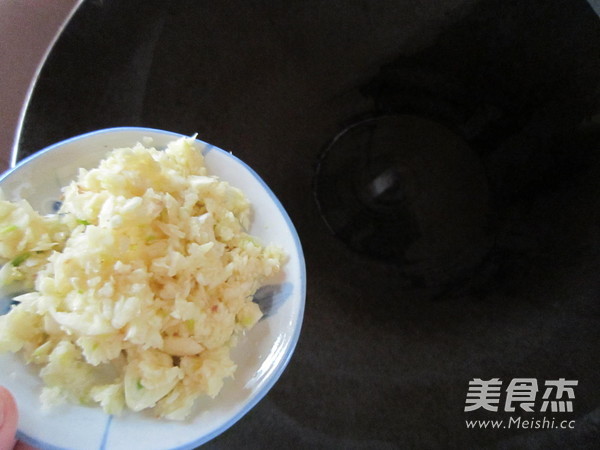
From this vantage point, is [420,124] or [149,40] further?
[420,124]

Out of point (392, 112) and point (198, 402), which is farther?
point (392, 112)

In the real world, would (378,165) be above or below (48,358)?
above

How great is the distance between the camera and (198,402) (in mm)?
531

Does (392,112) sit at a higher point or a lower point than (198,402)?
higher

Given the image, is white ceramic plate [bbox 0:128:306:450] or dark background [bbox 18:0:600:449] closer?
white ceramic plate [bbox 0:128:306:450]

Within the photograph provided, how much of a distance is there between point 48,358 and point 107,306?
0.33 ft

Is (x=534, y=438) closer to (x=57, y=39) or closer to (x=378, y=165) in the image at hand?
(x=378, y=165)

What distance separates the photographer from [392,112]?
2.94ft

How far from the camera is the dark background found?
660 mm

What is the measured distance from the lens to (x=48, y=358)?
499 millimetres

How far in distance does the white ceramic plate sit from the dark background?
0.36 ft

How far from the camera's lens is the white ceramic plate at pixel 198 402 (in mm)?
483

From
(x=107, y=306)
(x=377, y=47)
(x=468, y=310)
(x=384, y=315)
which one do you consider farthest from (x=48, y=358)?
(x=377, y=47)

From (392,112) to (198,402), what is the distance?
0.64 meters
